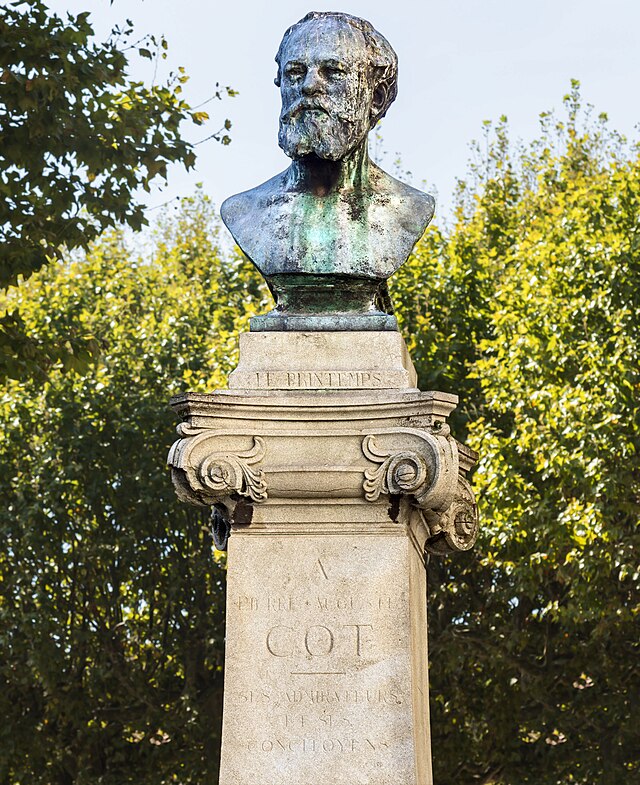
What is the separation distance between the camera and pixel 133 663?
22734mm

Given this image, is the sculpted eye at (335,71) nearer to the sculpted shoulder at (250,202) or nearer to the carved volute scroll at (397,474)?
the sculpted shoulder at (250,202)

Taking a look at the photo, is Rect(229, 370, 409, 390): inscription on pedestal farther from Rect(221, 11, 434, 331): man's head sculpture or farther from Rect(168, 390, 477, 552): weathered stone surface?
Rect(221, 11, 434, 331): man's head sculpture

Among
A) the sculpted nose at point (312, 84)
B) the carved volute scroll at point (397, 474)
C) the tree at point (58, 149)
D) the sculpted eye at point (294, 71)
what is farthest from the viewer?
the tree at point (58, 149)

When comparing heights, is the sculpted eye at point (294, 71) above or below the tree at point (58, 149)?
below

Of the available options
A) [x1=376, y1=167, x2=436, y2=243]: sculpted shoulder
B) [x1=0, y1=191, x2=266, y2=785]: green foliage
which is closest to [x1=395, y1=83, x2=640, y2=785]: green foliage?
[x1=0, y1=191, x2=266, y2=785]: green foliage

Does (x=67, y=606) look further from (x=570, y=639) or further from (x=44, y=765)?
(x=570, y=639)

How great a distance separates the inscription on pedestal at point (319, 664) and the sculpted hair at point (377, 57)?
8.20 ft

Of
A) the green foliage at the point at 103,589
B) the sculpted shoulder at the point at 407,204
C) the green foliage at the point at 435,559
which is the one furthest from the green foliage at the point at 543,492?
the sculpted shoulder at the point at 407,204

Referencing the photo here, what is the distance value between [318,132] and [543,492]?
11.3 meters

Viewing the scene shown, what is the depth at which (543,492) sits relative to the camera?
757 inches

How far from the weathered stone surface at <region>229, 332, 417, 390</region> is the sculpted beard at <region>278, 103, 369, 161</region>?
0.99 meters

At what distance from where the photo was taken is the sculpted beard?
8.50 metres

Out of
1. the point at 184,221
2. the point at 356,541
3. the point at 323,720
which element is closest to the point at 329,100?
the point at 356,541

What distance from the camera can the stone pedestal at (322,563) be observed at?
771 centimetres
